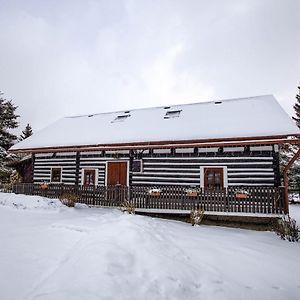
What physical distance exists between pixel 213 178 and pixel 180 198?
216 cm

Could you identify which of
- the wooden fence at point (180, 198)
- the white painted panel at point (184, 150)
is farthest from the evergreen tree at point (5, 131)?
the white painted panel at point (184, 150)

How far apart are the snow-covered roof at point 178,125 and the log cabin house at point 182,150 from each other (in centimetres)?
4

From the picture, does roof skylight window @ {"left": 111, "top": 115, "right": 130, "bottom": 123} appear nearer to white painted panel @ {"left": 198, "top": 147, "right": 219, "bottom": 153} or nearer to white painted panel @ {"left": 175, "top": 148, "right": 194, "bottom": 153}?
white painted panel @ {"left": 175, "top": 148, "right": 194, "bottom": 153}

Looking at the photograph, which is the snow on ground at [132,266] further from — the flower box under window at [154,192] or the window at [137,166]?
the window at [137,166]

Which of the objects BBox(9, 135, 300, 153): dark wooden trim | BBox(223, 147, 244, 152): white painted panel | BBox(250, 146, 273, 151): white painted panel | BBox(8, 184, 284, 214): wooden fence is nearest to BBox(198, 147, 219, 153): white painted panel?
BBox(223, 147, 244, 152): white painted panel

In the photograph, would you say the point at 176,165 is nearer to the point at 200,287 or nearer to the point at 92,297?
the point at 200,287

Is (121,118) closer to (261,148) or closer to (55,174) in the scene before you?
(55,174)

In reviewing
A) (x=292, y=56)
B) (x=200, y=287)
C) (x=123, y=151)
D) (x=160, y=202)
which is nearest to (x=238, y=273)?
(x=200, y=287)

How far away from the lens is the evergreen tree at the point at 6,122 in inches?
913

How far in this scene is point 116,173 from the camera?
1299 centimetres

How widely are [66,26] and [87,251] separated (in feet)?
487

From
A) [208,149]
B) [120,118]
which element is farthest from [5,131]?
[208,149]

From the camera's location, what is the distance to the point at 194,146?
35.6 feet

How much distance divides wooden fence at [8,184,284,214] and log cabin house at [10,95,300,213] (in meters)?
0.05
